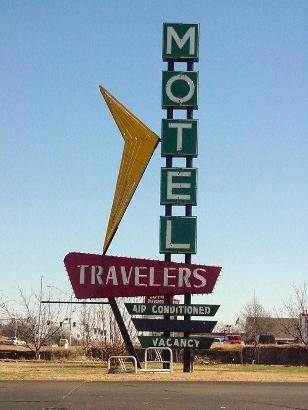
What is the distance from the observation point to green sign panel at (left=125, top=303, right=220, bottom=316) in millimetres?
22062

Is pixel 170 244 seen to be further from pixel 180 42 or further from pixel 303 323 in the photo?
pixel 303 323

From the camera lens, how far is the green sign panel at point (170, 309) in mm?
22062

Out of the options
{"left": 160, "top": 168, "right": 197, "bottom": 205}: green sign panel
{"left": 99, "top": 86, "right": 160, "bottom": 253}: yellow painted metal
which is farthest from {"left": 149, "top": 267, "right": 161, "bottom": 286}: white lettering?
{"left": 160, "top": 168, "right": 197, "bottom": 205}: green sign panel

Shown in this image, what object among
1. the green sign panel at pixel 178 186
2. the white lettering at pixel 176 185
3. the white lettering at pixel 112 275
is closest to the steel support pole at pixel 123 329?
the white lettering at pixel 112 275

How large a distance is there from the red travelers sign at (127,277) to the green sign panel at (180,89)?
581cm

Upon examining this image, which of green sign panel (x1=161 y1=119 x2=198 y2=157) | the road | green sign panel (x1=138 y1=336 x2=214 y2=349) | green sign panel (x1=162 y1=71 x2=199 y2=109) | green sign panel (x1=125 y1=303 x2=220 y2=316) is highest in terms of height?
green sign panel (x1=162 y1=71 x2=199 y2=109)

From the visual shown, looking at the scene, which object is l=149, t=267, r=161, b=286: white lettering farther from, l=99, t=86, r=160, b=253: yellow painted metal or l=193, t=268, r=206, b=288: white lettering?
l=99, t=86, r=160, b=253: yellow painted metal

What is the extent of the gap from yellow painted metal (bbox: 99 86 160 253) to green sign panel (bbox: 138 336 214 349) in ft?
11.1

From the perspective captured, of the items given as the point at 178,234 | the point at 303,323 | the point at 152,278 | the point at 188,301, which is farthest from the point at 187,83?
the point at 303,323

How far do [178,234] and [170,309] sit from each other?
101 inches

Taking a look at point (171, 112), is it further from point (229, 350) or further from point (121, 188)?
point (229, 350)

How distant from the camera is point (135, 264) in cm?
2217

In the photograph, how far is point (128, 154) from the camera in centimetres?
2345

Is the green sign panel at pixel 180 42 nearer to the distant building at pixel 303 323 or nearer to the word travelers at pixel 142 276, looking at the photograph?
the word travelers at pixel 142 276
